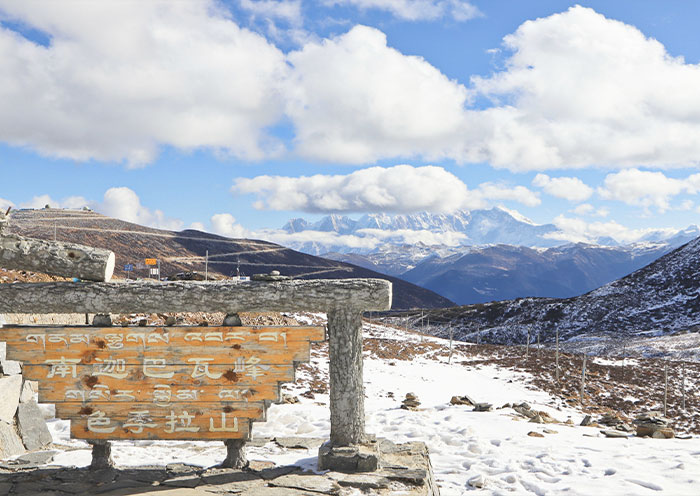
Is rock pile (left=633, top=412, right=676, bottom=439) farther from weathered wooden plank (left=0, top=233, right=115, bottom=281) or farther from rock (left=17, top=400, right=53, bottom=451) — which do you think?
rock (left=17, top=400, right=53, bottom=451)

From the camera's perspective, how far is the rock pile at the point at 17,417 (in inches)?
371

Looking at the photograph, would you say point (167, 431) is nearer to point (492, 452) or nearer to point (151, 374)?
point (151, 374)

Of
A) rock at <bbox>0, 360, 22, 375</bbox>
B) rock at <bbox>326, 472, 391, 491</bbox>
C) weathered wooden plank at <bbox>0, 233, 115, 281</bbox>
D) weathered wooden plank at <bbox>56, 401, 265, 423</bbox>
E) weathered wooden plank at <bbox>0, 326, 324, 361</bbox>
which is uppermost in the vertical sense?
weathered wooden plank at <bbox>0, 233, 115, 281</bbox>

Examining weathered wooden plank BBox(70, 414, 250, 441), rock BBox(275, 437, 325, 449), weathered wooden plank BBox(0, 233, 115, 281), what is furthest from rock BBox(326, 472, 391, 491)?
weathered wooden plank BBox(0, 233, 115, 281)

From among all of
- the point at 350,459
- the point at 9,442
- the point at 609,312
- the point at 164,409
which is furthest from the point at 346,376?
the point at 609,312

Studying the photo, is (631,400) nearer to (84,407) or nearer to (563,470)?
(563,470)

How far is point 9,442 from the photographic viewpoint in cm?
936

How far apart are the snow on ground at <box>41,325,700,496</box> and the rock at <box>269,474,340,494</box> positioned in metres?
0.55

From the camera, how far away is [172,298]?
7.70m

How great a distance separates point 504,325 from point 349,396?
9797 centimetres

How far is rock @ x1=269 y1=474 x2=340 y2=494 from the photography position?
707cm

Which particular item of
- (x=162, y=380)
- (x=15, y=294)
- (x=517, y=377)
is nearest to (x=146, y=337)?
(x=162, y=380)

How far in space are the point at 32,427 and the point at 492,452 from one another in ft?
30.3

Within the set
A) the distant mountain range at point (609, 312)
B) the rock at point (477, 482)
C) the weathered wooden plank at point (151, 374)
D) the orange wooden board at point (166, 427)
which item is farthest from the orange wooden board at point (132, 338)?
the distant mountain range at point (609, 312)
